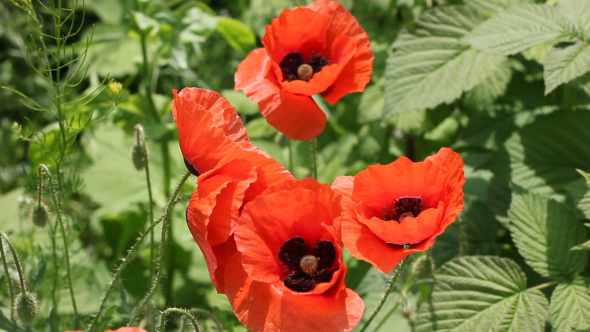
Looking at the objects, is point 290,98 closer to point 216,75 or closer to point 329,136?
point 329,136

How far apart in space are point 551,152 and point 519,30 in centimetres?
45

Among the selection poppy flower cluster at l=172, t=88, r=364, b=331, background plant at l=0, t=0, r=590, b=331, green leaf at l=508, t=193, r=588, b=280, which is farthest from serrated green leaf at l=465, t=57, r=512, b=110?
poppy flower cluster at l=172, t=88, r=364, b=331

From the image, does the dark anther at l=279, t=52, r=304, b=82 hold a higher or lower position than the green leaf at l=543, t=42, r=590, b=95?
higher

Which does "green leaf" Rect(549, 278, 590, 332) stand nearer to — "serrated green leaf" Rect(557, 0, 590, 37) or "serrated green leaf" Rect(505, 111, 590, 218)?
"serrated green leaf" Rect(505, 111, 590, 218)

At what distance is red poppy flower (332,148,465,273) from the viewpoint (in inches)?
60.9

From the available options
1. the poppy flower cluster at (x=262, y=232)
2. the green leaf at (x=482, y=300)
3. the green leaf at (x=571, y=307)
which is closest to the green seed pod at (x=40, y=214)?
the poppy flower cluster at (x=262, y=232)

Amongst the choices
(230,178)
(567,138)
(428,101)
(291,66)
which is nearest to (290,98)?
(291,66)

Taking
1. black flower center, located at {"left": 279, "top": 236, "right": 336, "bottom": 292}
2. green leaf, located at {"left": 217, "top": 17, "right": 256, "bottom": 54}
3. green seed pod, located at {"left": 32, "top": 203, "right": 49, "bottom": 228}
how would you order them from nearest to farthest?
black flower center, located at {"left": 279, "top": 236, "right": 336, "bottom": 292}, green seed pod, located at {"left": 32, "top": 203, "right": 49, "bottom": 228}, green leaf, located at {"left": 217, "top": 17, "right": 256, "bottom": 54}

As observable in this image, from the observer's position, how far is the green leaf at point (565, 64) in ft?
6.63

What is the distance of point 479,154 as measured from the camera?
9.18 feet

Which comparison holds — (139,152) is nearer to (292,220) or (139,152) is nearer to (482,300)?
(292,220)

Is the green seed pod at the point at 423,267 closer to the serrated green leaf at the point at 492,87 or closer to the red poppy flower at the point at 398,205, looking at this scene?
the red poppy flower at the point at 398,205

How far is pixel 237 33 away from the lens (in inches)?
119

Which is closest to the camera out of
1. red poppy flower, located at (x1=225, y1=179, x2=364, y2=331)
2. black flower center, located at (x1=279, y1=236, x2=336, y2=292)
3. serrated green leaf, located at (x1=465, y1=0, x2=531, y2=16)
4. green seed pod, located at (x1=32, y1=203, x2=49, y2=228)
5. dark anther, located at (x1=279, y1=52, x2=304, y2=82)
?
red poppy flower, located at (x1=225, y1=179, x2=364, y2=331)
